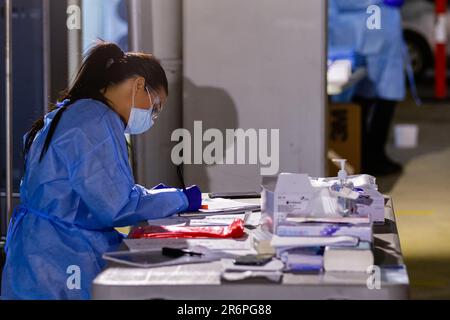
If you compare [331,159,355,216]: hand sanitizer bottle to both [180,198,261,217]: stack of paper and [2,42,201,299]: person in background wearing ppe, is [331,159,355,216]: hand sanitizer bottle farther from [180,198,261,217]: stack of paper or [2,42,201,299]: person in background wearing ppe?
[2,42,201,299]: person in background wearing ppe

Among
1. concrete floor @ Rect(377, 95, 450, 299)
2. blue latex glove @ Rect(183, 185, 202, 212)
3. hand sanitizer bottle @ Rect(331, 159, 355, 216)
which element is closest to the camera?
Result: hand sanitizer bottle @ Rect(331, 159, 355, 216)

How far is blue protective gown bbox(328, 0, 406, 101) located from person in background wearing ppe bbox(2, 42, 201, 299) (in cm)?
491

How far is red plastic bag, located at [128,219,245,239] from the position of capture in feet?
10.0

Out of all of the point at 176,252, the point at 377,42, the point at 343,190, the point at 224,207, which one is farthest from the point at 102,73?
the point at 377,42

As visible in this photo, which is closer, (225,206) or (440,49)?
(225,206)

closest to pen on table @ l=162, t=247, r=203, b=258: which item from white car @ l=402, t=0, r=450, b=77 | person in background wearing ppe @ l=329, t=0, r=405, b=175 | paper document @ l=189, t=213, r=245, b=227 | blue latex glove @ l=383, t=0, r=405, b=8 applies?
paper document @ l=189, t=213, r=245, b=227

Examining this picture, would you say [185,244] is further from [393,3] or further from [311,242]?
[393,3]

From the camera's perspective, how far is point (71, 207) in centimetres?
314

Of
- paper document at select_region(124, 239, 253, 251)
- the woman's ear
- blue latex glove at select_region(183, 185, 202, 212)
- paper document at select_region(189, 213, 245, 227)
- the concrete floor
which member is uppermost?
the woman's ear

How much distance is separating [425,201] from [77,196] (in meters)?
4.59

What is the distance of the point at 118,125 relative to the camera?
323 centimetres

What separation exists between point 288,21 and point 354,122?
2.81 metres
